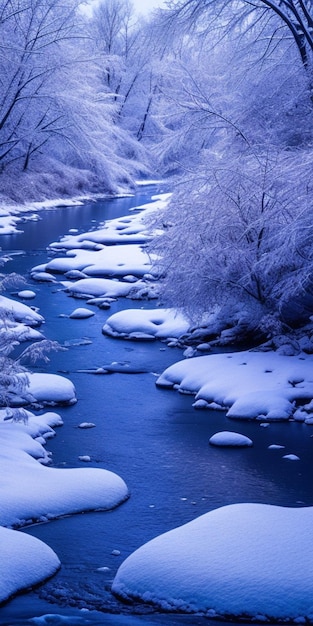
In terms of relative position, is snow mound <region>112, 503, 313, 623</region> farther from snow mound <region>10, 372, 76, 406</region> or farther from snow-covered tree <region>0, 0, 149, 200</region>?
snow-covered tree <region>0, 0, 149, 200</region>

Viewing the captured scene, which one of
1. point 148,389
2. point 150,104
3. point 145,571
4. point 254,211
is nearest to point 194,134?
point 254,211

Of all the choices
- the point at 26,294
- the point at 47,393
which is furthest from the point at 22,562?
the point at 26,294

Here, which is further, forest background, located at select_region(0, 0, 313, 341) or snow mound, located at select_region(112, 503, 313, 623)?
forest background, located at select_region(0, 0, 313, 341)

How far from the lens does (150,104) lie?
136 feet

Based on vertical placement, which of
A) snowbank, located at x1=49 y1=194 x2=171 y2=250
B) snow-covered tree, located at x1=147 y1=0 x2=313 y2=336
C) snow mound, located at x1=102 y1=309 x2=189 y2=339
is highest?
snow-covered tree, located at x1=147 y1=0 x2=313 y2=336

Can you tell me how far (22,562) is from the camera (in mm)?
5172

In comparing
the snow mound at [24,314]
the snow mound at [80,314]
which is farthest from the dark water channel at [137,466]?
the snow mound at [80,314]

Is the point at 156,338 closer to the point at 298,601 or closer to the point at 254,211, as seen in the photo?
the point at 254,211

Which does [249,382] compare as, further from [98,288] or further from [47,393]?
[98,288]

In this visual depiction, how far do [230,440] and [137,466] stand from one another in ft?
3.68

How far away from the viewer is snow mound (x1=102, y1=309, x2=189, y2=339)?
1258 cm

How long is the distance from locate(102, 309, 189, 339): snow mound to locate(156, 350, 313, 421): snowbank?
6.49 ft

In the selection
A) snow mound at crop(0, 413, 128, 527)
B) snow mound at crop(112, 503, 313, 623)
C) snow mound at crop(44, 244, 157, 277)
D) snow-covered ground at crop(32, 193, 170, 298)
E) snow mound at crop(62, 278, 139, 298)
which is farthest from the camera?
snow mound at crop(44, 244, 157, 277)

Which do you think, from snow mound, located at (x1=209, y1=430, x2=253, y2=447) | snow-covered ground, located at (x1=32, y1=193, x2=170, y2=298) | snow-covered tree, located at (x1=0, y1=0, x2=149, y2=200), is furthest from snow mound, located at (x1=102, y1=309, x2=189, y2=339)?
snow-covered tree, located at (x1=0, y1=0, x2=149, y2=200)
